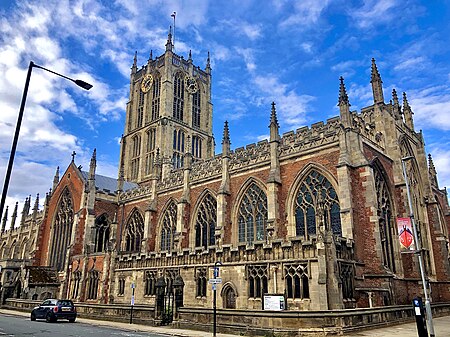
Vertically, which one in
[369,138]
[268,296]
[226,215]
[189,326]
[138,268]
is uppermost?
[369,138]

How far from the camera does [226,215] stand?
28516 mm

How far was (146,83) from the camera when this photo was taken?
→ 209ft

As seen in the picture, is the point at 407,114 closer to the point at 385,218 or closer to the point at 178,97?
the point at 385,218

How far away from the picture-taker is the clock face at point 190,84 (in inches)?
2494

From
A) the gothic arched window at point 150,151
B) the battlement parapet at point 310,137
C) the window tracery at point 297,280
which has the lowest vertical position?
the window tracery at point 297,280

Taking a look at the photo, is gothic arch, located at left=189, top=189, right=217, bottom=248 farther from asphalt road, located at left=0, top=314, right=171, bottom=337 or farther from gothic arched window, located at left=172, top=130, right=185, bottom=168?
gothic arched window, located at left=172, top=130, right=185, bottom=168

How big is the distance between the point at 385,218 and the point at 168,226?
62.2 feet

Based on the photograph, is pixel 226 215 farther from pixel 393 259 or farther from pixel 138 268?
pixel 393 259

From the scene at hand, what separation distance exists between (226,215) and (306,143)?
27.0 feet

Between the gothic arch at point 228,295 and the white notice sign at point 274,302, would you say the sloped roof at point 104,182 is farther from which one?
the white notice sign at point 274,302

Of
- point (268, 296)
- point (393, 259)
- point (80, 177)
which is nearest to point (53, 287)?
point (80, 177)

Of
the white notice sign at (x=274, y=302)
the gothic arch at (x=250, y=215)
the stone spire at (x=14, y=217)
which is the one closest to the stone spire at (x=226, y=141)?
the gothic arch at (x=250, y=215)

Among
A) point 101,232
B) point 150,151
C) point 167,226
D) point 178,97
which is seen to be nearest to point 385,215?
point 167,226

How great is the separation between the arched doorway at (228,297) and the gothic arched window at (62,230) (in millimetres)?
23713
